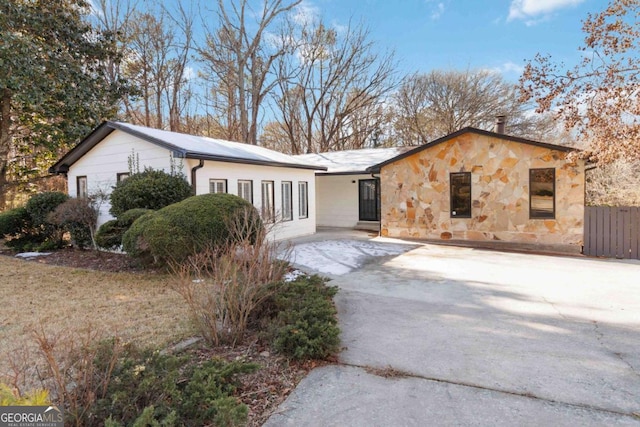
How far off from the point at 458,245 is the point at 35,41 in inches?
633

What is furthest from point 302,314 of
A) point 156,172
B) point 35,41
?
point 35,41

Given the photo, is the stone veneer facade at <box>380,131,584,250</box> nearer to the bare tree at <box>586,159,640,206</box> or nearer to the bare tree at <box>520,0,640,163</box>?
the bare tree at <box>520,0,640,163</box>

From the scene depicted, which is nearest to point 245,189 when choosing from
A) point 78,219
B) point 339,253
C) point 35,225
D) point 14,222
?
point 339,253

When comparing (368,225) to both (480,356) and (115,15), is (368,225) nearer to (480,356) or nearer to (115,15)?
(480,356)

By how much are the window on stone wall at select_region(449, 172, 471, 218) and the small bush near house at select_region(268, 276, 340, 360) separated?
7.85m

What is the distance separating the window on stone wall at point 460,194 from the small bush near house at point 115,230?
8810 millimetres

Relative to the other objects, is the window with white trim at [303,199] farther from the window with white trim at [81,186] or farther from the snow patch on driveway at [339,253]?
the window with white trim at [81,186]

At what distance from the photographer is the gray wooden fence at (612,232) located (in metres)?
8.93

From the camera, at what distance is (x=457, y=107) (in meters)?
22.2

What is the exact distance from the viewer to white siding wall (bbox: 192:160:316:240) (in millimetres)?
9703

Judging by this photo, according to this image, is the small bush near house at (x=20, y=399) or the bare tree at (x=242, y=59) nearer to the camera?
the small bush near house at (x=20, y=399)

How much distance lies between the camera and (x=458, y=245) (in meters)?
11.2

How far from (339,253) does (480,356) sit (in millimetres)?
6196

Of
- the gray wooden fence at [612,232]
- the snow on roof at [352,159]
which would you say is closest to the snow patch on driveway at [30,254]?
the snow on roof at [352,159]
